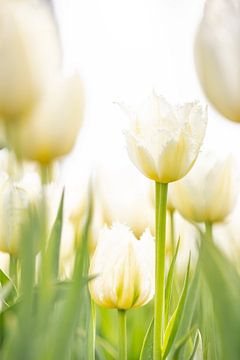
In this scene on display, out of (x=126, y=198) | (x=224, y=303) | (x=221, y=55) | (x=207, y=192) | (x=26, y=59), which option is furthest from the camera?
(x=126, y=198)

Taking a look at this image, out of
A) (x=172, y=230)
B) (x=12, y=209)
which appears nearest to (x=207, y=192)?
(x=172, y=230)

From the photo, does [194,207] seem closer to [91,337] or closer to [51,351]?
[91,337]

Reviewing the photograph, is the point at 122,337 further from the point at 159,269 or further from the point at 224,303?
the point at 224,303

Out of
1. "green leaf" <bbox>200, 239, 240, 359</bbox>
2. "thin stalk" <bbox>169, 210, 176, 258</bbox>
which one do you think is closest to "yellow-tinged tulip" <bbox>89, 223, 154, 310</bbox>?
"thin stalk" <bbox>169, 210, 176, 258</bbox>

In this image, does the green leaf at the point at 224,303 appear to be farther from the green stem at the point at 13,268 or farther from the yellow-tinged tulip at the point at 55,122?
the green stem at the point at 13,268

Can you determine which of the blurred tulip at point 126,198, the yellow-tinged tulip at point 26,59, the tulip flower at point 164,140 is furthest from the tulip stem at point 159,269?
the blurred tulip at point 126,198

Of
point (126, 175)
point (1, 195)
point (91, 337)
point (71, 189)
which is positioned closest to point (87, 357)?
point (91, 337)
